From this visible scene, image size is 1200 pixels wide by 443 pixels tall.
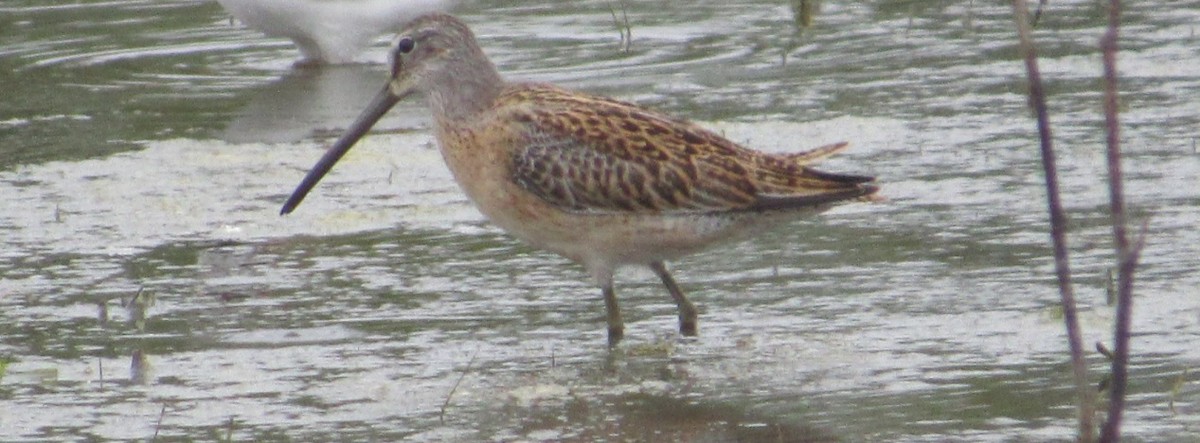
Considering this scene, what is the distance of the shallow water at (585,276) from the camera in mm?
5414

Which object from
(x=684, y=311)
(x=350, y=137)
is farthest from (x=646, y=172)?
(x=350, y=137)

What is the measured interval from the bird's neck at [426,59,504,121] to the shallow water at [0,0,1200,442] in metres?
0.61

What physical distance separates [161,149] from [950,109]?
11.1 ft

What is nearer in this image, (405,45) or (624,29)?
(405,45)

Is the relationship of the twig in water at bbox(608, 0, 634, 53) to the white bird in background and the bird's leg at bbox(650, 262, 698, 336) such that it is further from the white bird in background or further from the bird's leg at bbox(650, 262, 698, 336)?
the bird's leg at bbox(650, 262, 698, 336)

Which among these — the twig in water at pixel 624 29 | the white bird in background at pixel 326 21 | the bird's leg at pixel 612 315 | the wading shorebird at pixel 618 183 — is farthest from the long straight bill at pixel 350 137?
the twig in water at pixel 624 29

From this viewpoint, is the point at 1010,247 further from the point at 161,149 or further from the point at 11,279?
the point at 161,149

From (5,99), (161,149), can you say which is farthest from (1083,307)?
(5,99)

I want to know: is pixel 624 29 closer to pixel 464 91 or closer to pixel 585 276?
pixel 585 276

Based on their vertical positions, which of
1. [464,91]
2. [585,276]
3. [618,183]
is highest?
[464,91]

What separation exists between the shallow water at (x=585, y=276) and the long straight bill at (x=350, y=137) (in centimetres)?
22

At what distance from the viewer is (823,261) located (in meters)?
6.94

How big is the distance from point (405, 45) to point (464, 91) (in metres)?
0.34

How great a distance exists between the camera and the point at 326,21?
37.0ft
